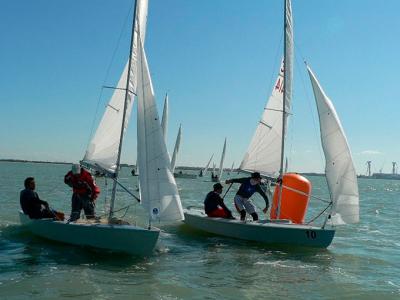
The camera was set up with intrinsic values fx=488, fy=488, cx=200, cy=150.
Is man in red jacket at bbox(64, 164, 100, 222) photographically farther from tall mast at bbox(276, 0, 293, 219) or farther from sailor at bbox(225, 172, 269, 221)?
tall mast at bbox(276, 0, 293, 219)

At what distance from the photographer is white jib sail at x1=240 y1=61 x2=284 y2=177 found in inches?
543

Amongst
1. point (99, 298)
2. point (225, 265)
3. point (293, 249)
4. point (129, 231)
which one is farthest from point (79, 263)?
point (293, 249)

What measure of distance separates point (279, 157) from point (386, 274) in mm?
4580

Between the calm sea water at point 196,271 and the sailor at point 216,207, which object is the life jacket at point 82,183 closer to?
the calm sea water at point 196,271

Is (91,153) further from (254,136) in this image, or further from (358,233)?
(358,233)

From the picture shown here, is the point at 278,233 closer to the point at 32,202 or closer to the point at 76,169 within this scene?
the point at 76,169

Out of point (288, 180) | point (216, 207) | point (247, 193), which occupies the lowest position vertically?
point (216, 207)

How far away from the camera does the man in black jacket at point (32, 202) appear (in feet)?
37.2

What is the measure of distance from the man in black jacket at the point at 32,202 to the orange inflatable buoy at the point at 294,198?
240 inches

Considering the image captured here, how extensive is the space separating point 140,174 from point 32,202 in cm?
300

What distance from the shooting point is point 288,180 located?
13852 mm

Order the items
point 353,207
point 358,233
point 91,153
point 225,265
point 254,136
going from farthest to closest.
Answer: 1. point 358,233
2. point 254,136
3. point 353,207
4. point 91,153
5. point 225,265

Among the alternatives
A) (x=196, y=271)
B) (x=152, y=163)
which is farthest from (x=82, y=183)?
(x=196, y=271)

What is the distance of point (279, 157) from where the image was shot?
1376cm
